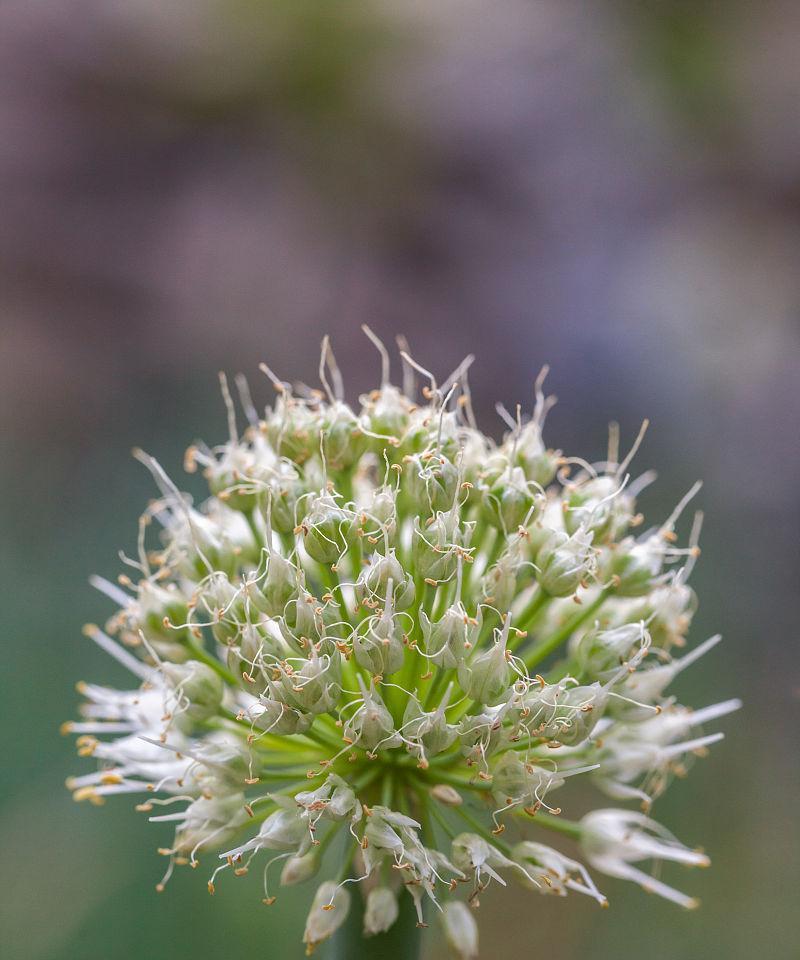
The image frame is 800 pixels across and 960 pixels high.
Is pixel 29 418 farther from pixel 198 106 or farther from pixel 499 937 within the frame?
pixel 499 937

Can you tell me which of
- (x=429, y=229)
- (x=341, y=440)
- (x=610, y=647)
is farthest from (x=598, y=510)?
(x=429, y=229)

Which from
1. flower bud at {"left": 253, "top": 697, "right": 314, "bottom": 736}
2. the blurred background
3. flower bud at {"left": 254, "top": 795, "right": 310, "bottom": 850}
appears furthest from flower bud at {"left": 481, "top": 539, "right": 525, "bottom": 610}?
the blurred background

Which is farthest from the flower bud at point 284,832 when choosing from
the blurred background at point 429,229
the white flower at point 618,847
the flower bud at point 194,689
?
the blurred background at point 429,229

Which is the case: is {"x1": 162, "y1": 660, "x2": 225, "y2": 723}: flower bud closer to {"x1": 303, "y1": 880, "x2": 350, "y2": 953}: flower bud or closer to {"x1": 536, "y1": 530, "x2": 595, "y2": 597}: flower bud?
{"x1": 303, "y1": 880, "x2": 350, "y2": 953}: flower bud

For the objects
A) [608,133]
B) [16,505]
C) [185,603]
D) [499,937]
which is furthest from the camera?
[608,133]

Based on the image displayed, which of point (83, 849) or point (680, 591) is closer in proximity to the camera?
point (680, 591)

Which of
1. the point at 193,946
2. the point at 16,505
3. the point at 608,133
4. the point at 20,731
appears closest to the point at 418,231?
the point at 608,133
